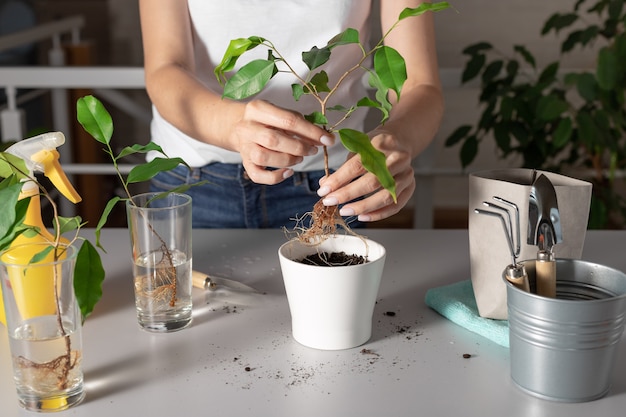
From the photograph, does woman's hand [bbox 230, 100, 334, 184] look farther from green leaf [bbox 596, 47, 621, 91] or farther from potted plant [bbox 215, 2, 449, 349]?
green leaf [bbox 596, 47, 621, 91]

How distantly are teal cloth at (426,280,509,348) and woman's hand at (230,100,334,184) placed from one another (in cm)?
25

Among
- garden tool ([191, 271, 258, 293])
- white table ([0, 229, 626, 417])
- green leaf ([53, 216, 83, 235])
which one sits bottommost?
white table ([0, 229, 626, 417])

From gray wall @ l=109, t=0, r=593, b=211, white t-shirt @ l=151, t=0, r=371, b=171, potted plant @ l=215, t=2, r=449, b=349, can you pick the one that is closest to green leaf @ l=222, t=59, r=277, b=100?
potted plant @ l=215, t=2, r=449, b=349

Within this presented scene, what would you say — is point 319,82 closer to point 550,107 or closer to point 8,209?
point 8,209

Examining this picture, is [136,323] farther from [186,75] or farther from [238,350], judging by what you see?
[186,75]

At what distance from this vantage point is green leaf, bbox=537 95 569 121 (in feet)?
6.93

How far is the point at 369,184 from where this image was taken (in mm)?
951

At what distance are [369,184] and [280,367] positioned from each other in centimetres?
24

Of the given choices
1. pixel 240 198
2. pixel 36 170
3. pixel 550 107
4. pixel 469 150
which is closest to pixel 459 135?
pixel 469 150

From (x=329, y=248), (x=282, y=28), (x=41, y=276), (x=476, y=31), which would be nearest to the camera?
(x=41, y=276)

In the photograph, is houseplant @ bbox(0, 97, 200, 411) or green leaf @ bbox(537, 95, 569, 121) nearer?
houseplant @ bbox(0, 97, 200, 411)

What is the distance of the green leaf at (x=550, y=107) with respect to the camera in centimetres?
211

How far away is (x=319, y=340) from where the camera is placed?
90 cm

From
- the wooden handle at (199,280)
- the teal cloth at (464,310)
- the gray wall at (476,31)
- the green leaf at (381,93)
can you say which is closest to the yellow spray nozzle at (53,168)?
the wooden handle at (199,280)
